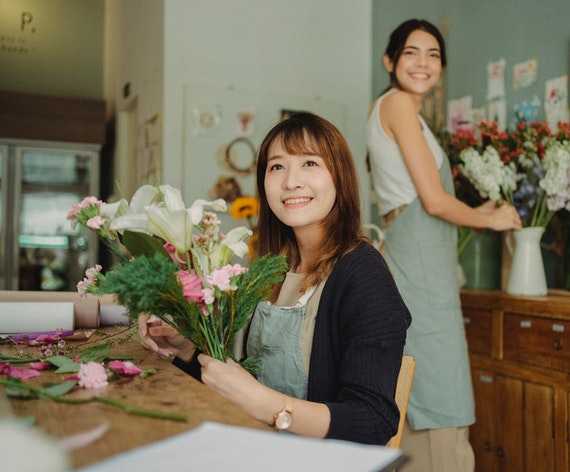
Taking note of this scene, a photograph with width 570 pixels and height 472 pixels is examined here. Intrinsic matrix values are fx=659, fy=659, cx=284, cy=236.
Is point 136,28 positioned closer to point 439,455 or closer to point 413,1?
point 413,1

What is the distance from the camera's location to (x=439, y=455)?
6.50 ft

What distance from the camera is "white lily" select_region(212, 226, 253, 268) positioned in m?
0.92

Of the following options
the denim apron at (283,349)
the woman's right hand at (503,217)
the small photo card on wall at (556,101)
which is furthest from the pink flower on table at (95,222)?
the small photo card on wall at (556,101)

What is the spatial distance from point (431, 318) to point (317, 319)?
938 millimetres

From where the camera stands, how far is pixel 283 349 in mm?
1213

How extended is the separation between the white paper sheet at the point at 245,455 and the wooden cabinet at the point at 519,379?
67.2 inches

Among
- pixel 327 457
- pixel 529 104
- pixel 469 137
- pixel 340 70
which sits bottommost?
pixel 327 457

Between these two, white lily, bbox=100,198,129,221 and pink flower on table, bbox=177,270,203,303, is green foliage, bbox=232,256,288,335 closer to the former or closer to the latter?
pink flower on table, bbox=177,270,203,303

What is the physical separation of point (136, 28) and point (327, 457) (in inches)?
179

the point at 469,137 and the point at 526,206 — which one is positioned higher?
the point at 469,137

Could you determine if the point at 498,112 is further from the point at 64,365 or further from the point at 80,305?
the point at 64,365

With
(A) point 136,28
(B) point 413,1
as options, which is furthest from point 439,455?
(A) point 136,28

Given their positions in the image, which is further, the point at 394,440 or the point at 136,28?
the point at 136,28

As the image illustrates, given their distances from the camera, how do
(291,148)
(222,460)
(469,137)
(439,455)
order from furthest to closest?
(469,137) → (439,455) → (291,148) → (222,460)
